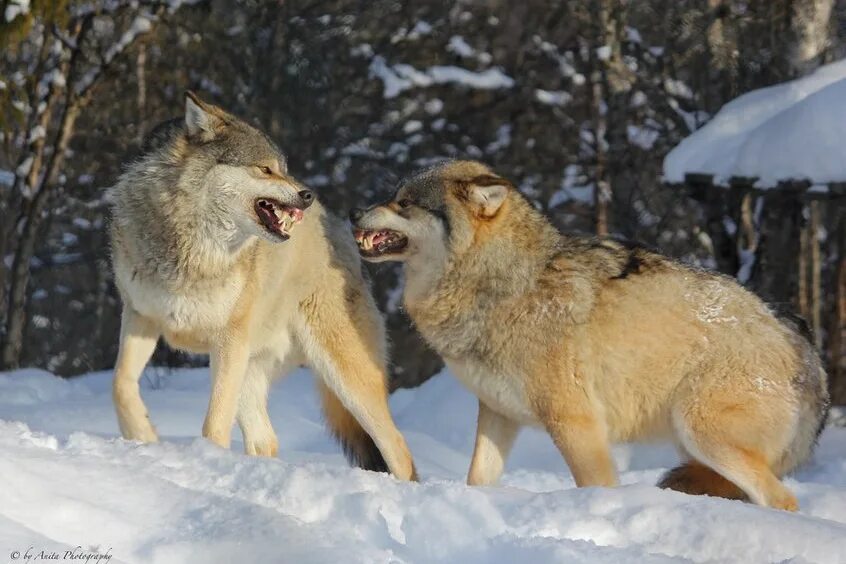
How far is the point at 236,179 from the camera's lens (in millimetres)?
5656

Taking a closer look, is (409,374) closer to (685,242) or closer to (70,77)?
(685,242)

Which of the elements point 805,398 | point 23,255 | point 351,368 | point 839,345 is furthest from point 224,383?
point 23,255

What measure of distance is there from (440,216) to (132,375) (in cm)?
174

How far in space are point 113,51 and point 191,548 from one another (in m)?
11.4

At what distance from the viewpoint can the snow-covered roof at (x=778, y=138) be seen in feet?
30.7

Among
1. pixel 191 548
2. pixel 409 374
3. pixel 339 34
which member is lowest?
pixel 409 374

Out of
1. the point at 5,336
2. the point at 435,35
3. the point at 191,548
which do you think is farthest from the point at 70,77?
the point at 191,548

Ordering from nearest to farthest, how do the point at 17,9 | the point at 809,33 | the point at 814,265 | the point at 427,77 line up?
the point at 809,33
the point at 17,9
the point at 814,265
the point at 427,77

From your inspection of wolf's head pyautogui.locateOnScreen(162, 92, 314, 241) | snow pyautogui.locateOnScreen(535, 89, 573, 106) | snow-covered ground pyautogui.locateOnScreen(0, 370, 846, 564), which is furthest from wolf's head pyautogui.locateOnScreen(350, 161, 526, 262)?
snow pyautogui.locateOnScreen(535, 89, 573, 106)

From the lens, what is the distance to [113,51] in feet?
44.4

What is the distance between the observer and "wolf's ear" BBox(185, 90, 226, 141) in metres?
5.70

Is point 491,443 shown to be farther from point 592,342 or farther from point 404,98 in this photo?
point 404,98

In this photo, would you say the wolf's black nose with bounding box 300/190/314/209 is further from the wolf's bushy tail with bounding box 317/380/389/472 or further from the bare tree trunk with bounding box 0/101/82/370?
the bare tree trunk with bounding box 0/101/82/370

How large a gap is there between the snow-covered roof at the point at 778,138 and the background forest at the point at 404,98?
202 centimetres
